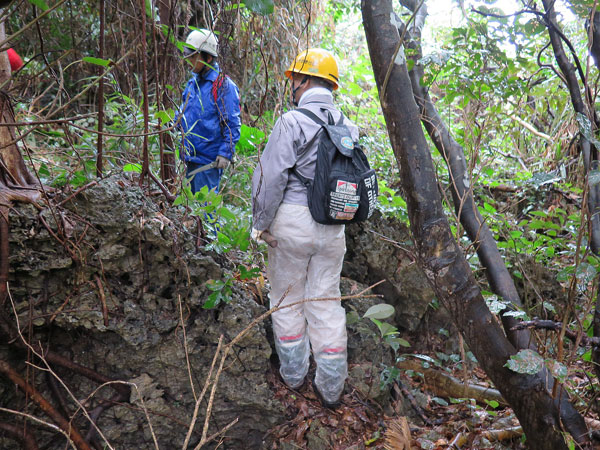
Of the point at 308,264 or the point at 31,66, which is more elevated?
the point at 31,66

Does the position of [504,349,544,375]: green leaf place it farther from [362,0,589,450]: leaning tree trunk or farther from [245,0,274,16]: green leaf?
[245,0,274,16]: green leaf

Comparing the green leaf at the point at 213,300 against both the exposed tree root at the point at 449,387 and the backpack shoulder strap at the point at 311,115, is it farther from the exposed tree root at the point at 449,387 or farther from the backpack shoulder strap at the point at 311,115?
the exposed tree root at the point at 449,387

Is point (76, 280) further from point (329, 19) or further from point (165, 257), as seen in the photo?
point (329, 19)

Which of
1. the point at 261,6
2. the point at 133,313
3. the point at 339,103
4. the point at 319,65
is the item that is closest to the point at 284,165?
the point at 319,65

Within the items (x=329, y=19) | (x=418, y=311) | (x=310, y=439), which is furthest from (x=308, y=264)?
(x=329, y=19)

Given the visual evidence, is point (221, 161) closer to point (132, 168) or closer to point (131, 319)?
point (132, 168)

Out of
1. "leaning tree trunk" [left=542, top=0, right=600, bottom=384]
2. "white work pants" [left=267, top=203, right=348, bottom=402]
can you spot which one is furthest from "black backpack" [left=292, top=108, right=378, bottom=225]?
"leaning tree trunk" [left=542, top=0, right=600, bottom=384]

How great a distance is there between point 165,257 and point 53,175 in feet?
2.76

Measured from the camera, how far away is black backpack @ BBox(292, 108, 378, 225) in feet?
8.48

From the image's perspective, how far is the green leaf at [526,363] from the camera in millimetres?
1856

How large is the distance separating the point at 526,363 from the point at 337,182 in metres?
1.34

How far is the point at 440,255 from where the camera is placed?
200 cm

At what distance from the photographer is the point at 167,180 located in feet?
8.95

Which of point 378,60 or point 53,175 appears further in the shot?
point 53,175
